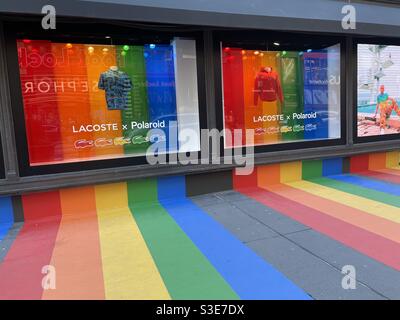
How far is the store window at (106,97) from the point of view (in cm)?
426

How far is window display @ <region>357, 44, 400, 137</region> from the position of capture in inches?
239

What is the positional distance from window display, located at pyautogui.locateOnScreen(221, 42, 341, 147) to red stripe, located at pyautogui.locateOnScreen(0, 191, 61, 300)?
260cm

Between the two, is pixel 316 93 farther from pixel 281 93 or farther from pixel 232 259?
pixel 232 259

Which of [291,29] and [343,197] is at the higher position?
[291,29]

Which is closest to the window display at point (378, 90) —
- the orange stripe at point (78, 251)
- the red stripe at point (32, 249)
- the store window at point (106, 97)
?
the store window at point (106, 97)

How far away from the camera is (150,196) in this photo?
4.71 meters

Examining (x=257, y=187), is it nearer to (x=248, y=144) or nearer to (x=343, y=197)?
(x=248, y=144)

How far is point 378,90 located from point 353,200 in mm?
2872

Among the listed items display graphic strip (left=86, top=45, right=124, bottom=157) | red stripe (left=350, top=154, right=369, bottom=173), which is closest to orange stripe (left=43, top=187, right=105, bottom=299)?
display graphic strip (left=86, top=45, right=124, bottom=157)

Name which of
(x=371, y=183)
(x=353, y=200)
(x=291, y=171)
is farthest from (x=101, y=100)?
(x=371, y=183)

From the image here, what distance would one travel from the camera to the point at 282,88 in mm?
5715

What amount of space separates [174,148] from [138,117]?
2.17 ft

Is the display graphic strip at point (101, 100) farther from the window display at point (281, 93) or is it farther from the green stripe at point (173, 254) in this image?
the window display at point (281, 93)

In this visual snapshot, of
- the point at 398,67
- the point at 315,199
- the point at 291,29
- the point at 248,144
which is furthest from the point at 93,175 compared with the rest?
the point at 398,67
